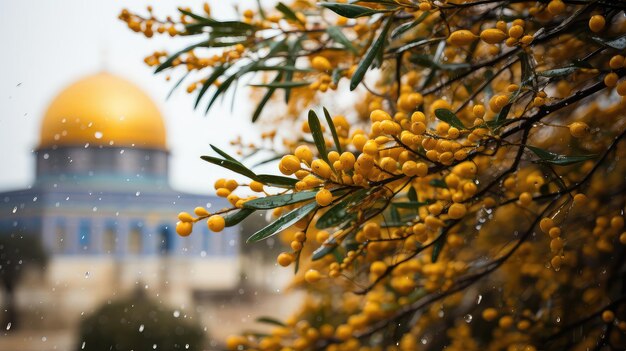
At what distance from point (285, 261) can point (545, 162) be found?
33 centimetres

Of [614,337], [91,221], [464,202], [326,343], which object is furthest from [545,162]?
[91,221]

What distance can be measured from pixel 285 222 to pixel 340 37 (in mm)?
423

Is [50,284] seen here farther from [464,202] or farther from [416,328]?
[464,202]

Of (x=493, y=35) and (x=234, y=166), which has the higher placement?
(x=493, y=35)

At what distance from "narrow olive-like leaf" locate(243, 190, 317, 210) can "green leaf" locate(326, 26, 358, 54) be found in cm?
37

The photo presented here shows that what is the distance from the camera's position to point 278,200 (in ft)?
2.25

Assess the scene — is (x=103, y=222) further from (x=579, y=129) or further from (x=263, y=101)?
(x=579, y=129)

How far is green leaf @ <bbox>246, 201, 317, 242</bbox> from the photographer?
682 millimetres

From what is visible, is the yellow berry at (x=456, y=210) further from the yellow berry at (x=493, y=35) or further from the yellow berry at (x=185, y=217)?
the yellow berry at (x=185, y=217)

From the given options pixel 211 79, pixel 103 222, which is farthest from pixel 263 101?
pixel 103 222

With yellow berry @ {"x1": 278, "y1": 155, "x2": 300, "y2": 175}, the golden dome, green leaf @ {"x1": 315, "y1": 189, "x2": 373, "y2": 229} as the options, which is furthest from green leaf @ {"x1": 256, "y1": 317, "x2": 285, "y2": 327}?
the golden dome

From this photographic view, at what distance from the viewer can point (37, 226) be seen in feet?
16.8

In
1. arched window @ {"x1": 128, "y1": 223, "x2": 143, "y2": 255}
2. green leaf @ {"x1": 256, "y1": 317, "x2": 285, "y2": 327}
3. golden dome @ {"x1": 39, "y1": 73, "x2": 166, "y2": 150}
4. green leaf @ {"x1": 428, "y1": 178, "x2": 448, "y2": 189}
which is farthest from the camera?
golden dome @ {"x1": 39, "y1": 73, "x2": 166, "y2": 150}

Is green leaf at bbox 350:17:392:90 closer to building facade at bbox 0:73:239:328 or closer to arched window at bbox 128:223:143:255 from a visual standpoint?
building facade at bbox 0:73:239:328
